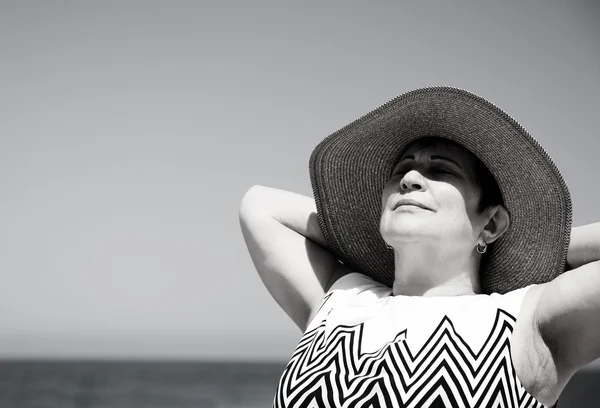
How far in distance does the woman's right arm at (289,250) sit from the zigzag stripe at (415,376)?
37 centimetres

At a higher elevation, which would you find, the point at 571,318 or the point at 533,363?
the point at 571,318

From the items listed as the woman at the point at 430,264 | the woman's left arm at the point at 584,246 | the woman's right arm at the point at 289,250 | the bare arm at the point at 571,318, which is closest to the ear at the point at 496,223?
the woman at the point at 430,264

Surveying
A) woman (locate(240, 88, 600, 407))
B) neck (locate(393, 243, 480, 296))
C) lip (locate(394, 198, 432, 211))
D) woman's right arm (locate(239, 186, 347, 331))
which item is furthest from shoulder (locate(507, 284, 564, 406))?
woman's right arm (locate(239, 186, 347, 331))

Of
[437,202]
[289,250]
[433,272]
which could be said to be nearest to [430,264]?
[433,272]

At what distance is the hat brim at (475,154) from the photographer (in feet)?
6.26

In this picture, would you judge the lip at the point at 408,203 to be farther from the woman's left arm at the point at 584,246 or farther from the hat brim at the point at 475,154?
the woman's left arm at the point at 584,246

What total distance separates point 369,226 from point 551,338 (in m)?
0.68

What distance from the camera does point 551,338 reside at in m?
1.69

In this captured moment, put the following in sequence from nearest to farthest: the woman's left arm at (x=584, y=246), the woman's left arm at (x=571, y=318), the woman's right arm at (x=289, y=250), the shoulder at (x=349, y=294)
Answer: the woman's left arm at (x=571, y=318) < the woman's left arm at (x=584, y=246) < the shoulder at (x=349, y=294) < the woman's right arm at (x=289, y=250)

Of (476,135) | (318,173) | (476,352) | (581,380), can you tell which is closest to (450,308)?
(476,352)

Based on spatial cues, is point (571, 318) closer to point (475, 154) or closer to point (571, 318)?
point (571, 318)

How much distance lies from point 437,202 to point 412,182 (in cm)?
8

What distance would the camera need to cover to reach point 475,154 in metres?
2.00

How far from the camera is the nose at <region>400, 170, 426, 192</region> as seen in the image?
191cm
